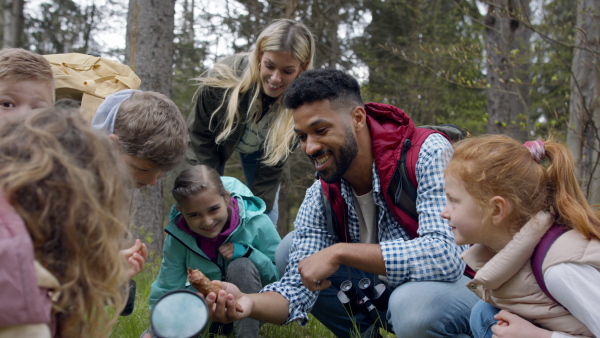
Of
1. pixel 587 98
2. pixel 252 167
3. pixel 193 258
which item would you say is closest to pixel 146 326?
pixel 193 258

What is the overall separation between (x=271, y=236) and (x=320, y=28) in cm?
651

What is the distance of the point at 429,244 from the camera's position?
9.57 ft

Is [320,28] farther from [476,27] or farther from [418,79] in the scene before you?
[476,27]

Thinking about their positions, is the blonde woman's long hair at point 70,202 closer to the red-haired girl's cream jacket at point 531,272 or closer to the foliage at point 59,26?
the red-haired girl's cream jacket at point 531,272

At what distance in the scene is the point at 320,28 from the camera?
9.84 m

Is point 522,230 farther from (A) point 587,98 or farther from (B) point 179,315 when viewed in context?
(A) point 587,98

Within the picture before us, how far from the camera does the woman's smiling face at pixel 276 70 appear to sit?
425 cm

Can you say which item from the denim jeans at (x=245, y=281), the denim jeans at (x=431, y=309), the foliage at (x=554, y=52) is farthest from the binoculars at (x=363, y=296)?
the foliage at (x=554, y=52)

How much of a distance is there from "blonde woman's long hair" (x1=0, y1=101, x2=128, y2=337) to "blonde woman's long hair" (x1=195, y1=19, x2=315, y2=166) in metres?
2.43

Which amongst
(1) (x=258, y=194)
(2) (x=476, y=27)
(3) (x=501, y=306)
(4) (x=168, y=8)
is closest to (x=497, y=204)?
(3) (x=501, y=306)

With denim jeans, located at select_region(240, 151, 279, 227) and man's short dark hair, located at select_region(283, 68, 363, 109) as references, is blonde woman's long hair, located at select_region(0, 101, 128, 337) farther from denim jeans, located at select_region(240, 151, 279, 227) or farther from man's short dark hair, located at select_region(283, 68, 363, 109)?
denim jeans, located at select_region(240, 151, 279, 227)

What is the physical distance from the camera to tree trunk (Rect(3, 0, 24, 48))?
1291 centimetres

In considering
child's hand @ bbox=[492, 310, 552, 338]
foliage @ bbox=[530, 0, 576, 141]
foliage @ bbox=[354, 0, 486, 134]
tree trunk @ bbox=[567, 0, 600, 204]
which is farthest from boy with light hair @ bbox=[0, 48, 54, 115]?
foliage @ bbox=[354, 0, 486, 134]

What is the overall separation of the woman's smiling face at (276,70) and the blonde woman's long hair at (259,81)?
0.04 metres
